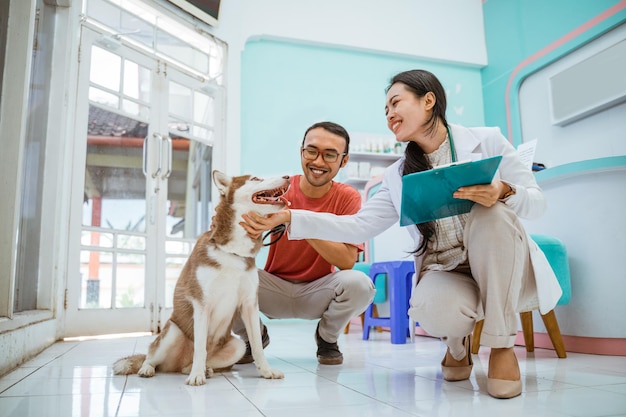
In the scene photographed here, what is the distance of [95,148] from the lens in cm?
402

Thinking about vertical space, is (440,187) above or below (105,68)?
below

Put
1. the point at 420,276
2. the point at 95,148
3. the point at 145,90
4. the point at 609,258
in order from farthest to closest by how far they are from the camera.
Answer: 1. the point at 145,90
2. the point at 95,148
3. the point at 609,258
4. the point at 420,276

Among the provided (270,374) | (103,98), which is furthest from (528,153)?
(103,98)

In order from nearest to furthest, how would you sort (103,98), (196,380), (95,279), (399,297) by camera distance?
(196,380), (399,297), (95,279), (103,98)

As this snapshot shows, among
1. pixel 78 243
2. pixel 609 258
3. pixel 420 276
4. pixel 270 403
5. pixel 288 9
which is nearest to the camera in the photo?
pixel 270 403

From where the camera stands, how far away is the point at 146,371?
1923 mm

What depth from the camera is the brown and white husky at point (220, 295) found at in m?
1.85

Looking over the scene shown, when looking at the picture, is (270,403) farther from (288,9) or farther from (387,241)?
(288,9)

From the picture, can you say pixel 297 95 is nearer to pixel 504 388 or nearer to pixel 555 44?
pixel 555 44

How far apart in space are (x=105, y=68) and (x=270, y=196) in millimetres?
2900

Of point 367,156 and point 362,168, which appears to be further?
point 367,156

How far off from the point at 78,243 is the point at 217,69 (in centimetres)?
241

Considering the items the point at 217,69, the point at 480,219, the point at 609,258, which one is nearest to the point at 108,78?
the point at 217,69

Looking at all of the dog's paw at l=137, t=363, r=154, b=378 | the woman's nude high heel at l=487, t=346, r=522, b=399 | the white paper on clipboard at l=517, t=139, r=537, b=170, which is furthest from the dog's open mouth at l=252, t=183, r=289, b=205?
the white paper on clipboard at l=517, t=139, r=537, b=170
